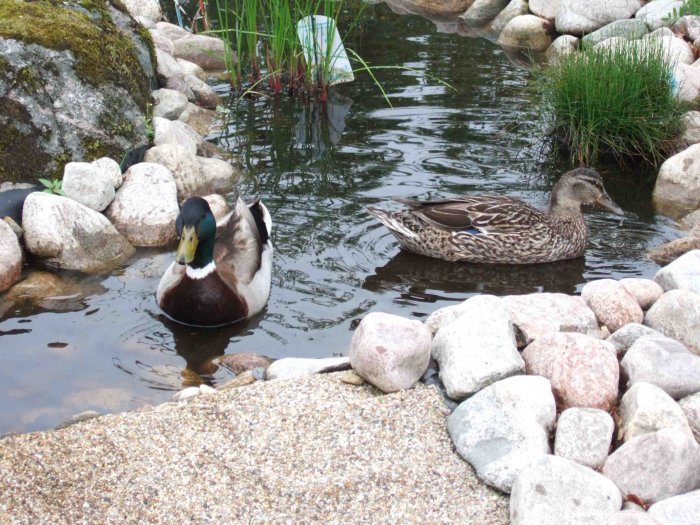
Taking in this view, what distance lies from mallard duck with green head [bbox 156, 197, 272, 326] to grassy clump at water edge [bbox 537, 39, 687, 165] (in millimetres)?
3369

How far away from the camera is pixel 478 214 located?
653 cm

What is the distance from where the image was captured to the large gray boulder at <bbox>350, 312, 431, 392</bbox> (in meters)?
3.99

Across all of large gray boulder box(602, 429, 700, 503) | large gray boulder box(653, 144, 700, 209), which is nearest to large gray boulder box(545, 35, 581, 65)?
large gray boulder box(653, 144, 700, 209)

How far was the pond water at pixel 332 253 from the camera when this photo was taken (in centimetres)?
509

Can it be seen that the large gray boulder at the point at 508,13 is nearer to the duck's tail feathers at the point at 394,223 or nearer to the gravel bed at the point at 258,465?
the duck's tail feathers at the point at 394,223

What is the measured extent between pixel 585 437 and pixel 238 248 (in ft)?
9.80

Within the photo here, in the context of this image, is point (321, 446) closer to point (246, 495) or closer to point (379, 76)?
point (246, 495)

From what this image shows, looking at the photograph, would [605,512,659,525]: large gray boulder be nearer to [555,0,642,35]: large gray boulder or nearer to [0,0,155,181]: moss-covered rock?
[0,0,155,181]: moss-covered rock

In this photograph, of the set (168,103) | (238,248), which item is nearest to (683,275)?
(238,248)

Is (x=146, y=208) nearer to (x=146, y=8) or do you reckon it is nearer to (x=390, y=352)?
(x=390, y=352)

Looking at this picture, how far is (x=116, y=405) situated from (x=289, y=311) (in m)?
1.38

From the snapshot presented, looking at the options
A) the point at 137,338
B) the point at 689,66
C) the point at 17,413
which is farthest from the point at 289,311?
the point at 689,66

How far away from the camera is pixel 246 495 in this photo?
3490mm

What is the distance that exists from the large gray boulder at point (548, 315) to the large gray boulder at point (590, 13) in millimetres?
6807
